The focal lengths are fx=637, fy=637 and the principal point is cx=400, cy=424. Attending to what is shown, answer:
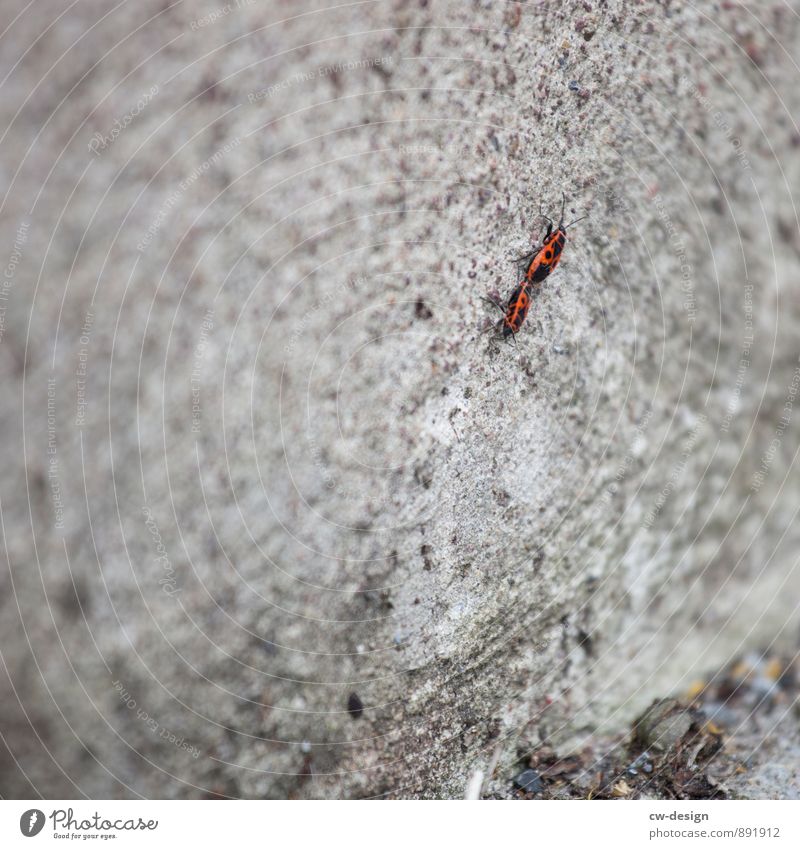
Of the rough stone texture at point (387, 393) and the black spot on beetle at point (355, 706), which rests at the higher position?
the rough stone texture at point (387, 393)

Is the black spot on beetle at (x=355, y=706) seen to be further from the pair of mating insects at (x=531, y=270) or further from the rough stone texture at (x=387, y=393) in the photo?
the pair of mating insects at (x=531, y=270)

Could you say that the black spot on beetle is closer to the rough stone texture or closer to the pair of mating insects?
the rough stone texture

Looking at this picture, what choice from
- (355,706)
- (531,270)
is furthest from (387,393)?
(355,706)

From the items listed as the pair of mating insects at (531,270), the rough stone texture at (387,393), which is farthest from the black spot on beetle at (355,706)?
the pair of mating insects at (531,270)

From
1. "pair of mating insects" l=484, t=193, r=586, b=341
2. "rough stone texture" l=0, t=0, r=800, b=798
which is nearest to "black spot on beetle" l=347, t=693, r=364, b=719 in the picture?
"rough stone texture" l=0, t=0, r=800, b=798

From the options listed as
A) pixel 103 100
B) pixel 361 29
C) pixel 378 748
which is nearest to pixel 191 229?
pixel 103 100
